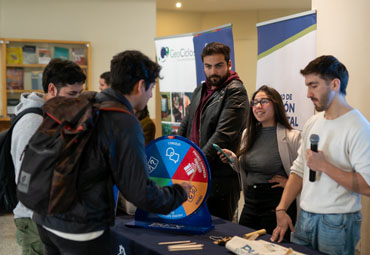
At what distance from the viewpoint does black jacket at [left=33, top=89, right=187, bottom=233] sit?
4.88 ft

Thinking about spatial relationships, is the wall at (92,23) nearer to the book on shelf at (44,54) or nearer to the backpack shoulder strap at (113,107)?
the book on shelf at (44,54)

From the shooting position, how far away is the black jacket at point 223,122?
9.31 ft

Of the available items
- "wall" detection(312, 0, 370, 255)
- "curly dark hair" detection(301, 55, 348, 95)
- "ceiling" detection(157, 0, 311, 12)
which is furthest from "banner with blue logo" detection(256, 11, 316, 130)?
"ceiling" detection(157, 0, 311, 12)

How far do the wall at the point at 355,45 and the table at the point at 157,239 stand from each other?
1.15m

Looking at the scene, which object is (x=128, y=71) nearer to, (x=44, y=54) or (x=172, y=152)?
(x=172, y=152)

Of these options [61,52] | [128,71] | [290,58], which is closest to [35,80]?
[61,52]

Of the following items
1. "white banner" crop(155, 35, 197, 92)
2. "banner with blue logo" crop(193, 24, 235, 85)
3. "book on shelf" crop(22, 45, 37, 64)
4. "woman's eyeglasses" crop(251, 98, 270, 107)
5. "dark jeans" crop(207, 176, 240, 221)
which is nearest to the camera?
"woman's eyeglasses" crop(251, 98, 270, 107)

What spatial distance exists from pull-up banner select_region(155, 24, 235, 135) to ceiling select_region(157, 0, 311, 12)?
3.10m

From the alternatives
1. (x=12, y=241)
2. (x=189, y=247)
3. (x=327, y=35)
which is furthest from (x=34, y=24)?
(x=189, y=247)

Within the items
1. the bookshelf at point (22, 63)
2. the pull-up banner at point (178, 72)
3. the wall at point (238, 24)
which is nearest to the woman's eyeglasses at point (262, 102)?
the pull-up banner at point (178, 72)

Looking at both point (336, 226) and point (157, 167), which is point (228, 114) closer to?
point (157, 167)

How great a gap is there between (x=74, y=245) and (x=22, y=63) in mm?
5299

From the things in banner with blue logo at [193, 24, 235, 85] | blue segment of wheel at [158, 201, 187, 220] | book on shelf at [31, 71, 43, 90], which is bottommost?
blue segment of wheel at [158, 201, 187, 220]

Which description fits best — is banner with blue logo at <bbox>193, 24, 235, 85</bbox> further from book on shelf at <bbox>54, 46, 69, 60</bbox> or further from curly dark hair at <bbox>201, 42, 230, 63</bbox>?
book on shelf at <bbox>54, 46, 69, 60</bbox>
